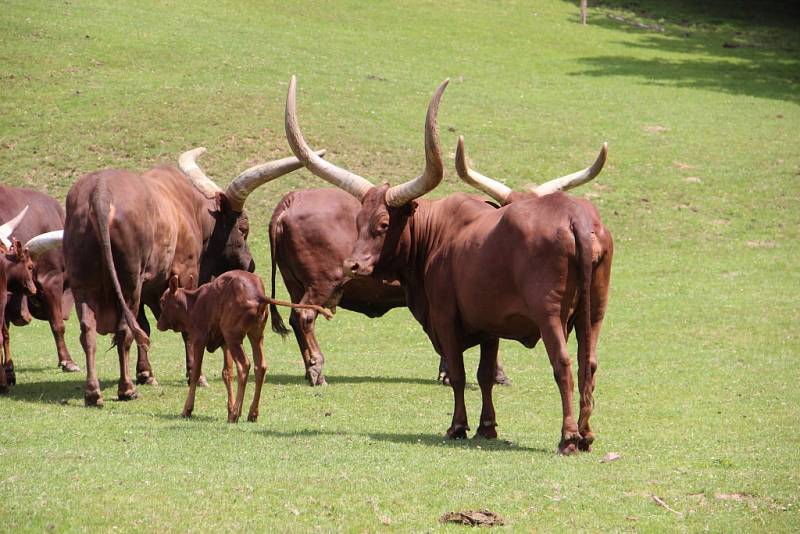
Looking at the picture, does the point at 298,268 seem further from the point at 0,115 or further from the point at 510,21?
the point at 510,21

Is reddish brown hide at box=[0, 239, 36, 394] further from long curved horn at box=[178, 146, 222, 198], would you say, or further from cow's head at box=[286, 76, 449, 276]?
cow's head at box=[286, 76, 449, 276]

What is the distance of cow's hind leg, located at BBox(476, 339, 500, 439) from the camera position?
12.1 meters

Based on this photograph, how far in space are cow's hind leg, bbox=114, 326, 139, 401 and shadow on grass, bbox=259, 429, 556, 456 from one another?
252 cm

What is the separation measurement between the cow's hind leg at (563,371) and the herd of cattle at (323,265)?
1 cm

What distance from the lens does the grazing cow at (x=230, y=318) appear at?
1223cm

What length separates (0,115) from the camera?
3362 cm

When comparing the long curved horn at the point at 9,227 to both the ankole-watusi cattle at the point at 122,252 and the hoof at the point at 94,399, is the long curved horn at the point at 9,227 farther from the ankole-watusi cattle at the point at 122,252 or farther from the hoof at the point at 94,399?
the hoof at the point at 94,399

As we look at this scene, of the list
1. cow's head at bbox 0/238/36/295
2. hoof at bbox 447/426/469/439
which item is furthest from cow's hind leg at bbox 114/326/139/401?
hoof at bbox 447/426/469/439

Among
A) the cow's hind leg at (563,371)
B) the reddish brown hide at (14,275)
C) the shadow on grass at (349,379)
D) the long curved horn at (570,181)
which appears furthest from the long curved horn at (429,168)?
the shadow on grass at (349,379)

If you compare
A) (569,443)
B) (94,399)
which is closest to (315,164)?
(94,399)

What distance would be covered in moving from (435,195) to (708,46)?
91.7 ft

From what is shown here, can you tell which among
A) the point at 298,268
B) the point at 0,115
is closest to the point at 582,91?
the point at 0,115

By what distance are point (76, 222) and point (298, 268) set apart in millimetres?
4074

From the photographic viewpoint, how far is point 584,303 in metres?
10.7
